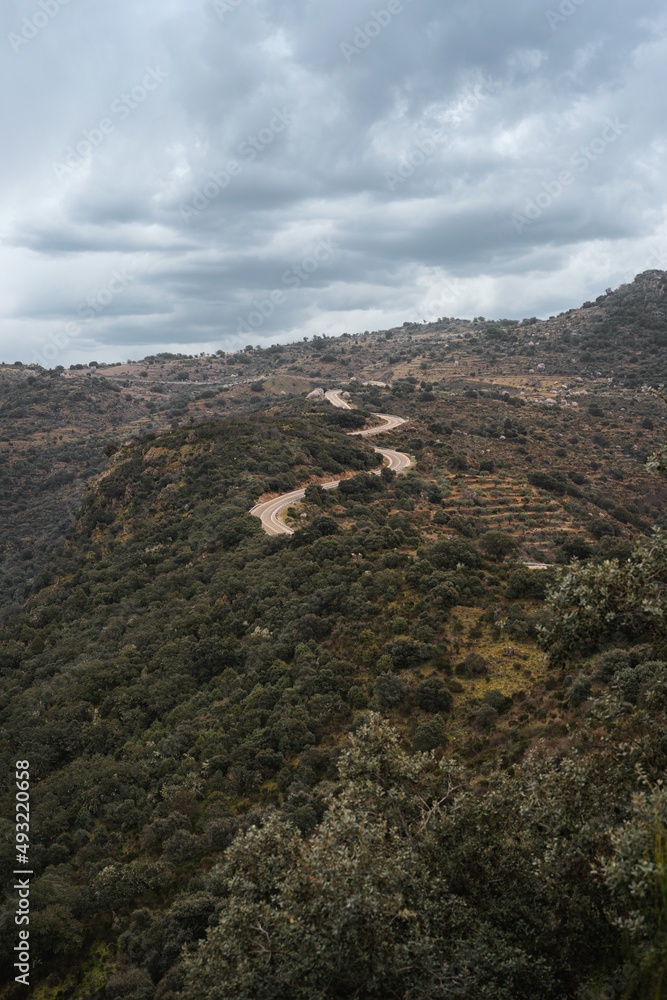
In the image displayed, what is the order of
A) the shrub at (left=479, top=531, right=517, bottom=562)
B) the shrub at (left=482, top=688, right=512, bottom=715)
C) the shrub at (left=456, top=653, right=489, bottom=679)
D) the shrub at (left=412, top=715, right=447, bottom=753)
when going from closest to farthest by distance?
the shrub at (left=412, top=715, right=447, bottom=753) → the shrub at (left=482, top=688, right=512, bottom=715) → the shrub at (left=456, top=653, right=489, bottom=679) → the shrub at (left=479, top=531, right=517, bottom=562)

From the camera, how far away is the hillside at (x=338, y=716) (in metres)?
9.80

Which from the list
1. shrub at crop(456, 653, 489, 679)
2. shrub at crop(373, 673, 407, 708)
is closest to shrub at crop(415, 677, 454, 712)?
shrub at crop(373, 673, 407, 708)

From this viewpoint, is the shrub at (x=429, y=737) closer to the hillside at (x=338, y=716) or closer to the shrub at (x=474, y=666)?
the hillside at (x=338, y=716)

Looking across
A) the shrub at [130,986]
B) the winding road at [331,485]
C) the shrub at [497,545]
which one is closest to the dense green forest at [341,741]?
the shrub at [130,986]

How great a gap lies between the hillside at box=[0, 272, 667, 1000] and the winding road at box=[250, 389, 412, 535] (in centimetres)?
195

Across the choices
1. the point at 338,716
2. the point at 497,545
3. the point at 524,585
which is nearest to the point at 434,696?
the point at 338,716

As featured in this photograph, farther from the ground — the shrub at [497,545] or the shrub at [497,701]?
the shrub at [497,545]

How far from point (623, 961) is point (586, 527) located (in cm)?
5164

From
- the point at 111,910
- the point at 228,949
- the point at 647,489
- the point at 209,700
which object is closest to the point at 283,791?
the point at 111,910

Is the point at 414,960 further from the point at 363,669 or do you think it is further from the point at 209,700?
the point at 209,700

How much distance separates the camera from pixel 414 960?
9414mm

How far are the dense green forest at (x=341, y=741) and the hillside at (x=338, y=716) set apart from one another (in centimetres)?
10

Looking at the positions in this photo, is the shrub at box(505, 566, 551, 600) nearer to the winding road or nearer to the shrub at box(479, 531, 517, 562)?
the shrub at box(479, 531, 517, 562)

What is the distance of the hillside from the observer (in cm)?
980
